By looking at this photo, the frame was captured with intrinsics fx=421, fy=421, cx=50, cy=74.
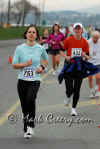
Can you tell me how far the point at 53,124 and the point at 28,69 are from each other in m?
1.35

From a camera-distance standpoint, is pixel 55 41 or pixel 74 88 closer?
pixel 74 88

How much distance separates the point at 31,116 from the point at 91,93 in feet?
13.4

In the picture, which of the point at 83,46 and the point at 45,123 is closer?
the point at 45,123

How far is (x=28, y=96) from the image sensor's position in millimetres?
6117

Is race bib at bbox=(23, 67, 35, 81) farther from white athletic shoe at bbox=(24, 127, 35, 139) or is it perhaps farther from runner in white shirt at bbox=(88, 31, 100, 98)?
runner in white shirt at bbox=(88, 31, 100, 98)

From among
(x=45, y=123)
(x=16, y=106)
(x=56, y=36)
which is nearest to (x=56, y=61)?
(x=56, y=36)

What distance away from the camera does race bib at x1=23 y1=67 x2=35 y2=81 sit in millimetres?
6039

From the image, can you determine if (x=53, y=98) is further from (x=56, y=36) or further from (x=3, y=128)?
(x=56, y=36)

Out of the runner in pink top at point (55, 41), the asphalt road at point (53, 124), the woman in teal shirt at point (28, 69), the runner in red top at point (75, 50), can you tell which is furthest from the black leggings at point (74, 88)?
the runner in pink top at point (55, 41)

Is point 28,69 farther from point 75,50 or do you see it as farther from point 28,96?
point 75,50

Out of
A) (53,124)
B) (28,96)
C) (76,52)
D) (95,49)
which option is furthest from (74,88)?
(95,49)

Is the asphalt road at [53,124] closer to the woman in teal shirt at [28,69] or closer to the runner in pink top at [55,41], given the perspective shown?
the woman in teal shirt at [28,69]

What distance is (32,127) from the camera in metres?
6.32

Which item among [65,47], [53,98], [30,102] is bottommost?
[53,98]
